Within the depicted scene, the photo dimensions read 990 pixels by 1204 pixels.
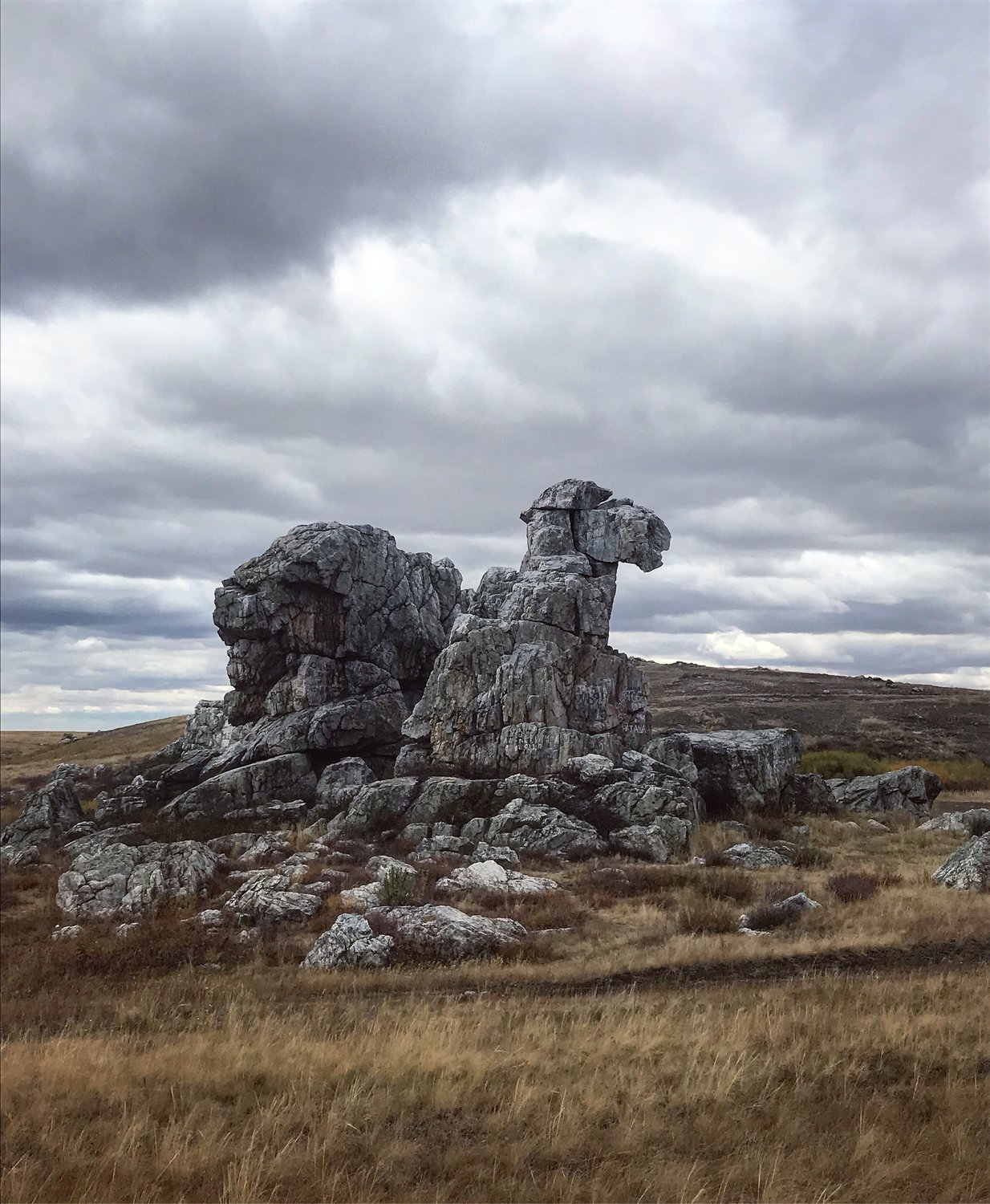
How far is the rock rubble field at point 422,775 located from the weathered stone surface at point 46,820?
0.17 metres

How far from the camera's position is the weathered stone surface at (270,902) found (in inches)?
886

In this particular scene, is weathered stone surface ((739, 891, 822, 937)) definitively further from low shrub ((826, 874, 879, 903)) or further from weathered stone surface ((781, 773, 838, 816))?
weathered stone surface ((781, 773, 838, 816))

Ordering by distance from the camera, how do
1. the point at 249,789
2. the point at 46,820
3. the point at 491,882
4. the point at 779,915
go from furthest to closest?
the point at 249,789
the point at 46,820
the point at 491,882
the point at 779,915

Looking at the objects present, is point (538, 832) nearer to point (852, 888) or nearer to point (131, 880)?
point (852, 888)

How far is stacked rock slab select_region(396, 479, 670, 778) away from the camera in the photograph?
42938 mm

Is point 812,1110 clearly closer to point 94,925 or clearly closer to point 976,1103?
point 976,1103

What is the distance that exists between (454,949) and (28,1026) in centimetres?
882

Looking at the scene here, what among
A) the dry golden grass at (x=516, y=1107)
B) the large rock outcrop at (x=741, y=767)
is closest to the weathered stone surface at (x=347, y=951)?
the dry golden grass at (x=516, y=1107)

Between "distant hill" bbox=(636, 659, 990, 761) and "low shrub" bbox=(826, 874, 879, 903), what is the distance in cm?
4480

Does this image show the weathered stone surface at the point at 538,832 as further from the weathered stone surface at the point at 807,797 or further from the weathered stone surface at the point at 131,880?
the weathered stone surface at the point at 807,797

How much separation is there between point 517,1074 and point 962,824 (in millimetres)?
35179

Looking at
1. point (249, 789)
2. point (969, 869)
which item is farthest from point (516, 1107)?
point (249, 789)

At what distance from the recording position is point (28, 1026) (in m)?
13.6

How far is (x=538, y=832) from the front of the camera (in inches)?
1334
